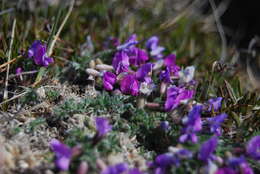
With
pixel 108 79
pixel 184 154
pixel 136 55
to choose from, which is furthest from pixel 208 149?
pixel 136 55

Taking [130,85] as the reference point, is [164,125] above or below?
below

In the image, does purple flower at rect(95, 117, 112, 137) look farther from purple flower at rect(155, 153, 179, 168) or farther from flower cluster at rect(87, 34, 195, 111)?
flower cluster at rect(87, 34, 195, 111)

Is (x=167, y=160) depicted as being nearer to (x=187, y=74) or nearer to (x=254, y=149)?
(x=254, y=149)

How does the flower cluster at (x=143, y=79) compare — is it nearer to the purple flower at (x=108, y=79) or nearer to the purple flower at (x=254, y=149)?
the purple flower at (x=108, y=79)

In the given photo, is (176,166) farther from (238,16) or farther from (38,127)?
(238,16)

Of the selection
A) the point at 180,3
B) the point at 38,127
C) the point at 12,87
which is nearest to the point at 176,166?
the point at 38,127

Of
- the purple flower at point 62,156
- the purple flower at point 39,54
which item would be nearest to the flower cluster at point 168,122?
the purple flower at point 62,156

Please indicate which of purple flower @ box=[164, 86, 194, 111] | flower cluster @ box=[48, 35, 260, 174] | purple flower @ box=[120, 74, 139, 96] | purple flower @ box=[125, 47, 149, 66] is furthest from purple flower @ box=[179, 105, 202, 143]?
purple flower @ box=[125, 47, 149, 66]
